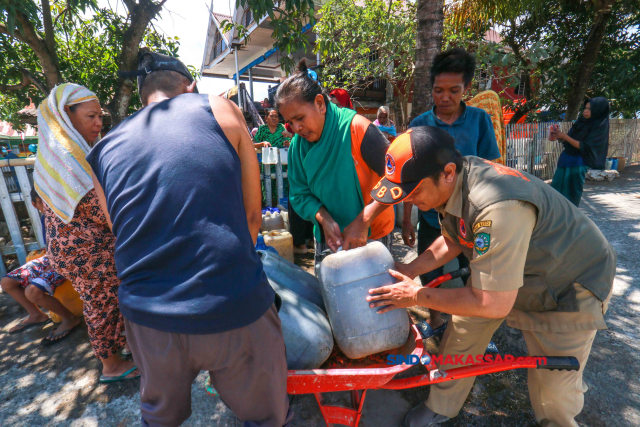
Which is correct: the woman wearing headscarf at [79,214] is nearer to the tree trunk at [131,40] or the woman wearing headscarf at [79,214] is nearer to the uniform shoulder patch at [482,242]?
the uniform shoulder patch at [482,242]

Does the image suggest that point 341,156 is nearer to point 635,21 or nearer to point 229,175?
point 229,175

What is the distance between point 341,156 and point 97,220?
1.66m

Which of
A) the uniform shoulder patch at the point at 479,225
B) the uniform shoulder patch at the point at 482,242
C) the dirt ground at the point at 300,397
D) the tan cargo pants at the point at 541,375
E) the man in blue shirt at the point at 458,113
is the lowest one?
the dirt ground at the point at 300,397

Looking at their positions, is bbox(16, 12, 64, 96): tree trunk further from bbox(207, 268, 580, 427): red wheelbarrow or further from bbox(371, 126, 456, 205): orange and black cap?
bbox(371, 126, 456, 205): orange and black cap

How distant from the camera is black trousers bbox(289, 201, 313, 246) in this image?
14.8 ft

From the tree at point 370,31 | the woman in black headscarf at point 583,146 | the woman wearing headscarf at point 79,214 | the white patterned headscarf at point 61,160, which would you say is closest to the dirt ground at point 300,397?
the woman wearing headscarf at point 79,214

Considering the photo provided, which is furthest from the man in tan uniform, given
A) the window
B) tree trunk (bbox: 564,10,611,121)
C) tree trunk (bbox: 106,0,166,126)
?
the window

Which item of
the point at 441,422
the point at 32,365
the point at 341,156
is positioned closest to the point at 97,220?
the point at 32,365

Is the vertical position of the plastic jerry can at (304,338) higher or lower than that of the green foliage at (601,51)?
lower

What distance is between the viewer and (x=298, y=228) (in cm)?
457

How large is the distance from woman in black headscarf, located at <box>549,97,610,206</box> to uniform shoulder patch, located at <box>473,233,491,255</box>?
3836 millimetres

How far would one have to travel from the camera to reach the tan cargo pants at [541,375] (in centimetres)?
160

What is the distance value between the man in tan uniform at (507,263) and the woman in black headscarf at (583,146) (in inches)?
135

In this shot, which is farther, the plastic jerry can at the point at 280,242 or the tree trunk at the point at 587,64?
the tree trunk at the point at 587,64
